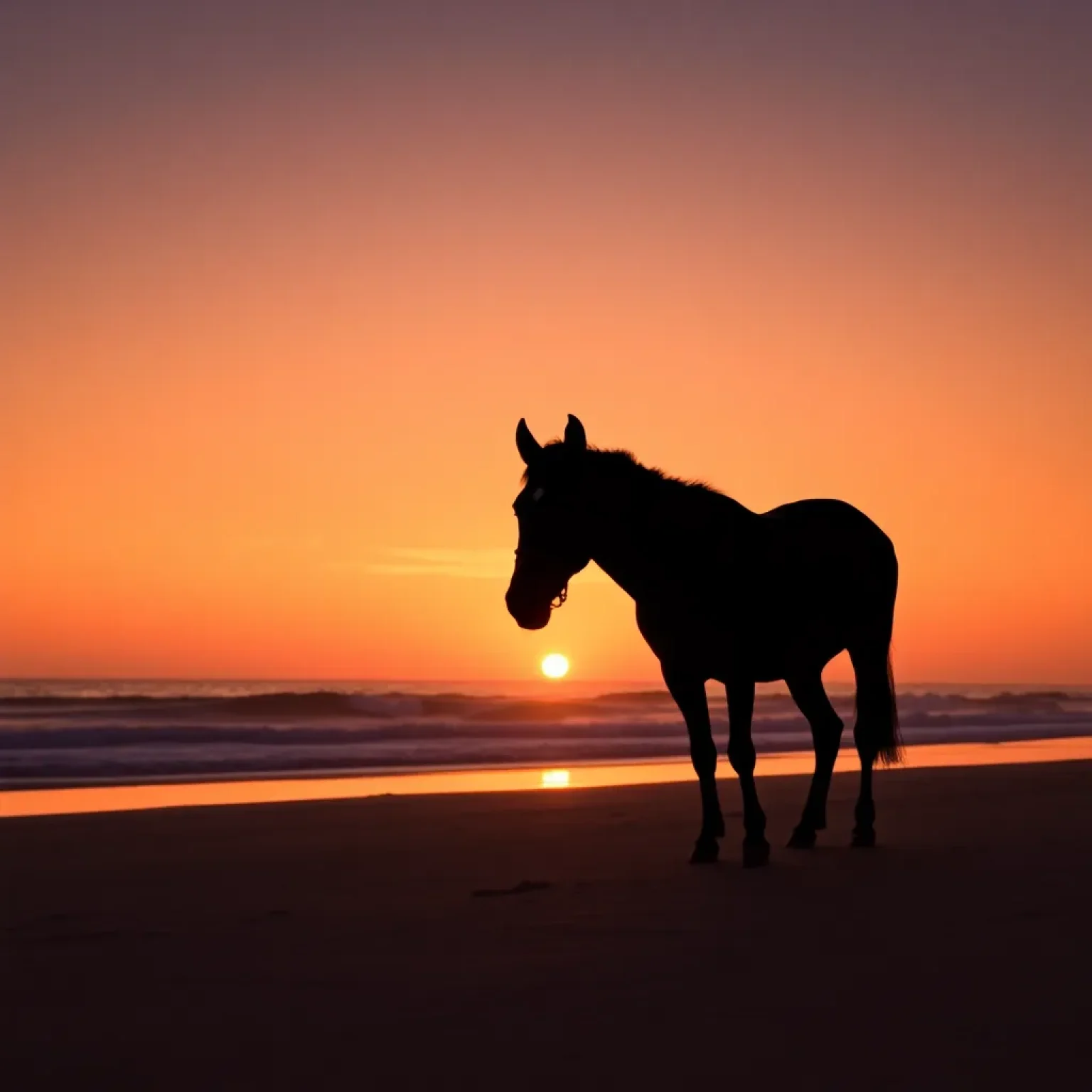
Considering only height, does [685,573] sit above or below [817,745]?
above

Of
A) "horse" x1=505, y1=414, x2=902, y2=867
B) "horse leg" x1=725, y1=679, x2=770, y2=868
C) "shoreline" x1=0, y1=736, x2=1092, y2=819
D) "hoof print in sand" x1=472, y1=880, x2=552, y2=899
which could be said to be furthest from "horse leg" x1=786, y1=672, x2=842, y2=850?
"shoreline" x1=0, y1=736, x2=1092, y2=819

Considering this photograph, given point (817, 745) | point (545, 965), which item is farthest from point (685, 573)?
point (545, 965)

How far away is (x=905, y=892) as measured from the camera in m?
5.80

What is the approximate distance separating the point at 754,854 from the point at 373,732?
79.4ft

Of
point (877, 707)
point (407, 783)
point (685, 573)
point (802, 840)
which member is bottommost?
point (407, 783)

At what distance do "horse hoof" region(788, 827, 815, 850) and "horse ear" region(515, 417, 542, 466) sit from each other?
2.69 meters

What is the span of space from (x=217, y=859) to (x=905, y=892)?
12.2 ft

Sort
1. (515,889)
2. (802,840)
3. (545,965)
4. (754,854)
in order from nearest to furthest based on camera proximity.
→ (545,965) < (515,889) < (754,854) < (802,840)

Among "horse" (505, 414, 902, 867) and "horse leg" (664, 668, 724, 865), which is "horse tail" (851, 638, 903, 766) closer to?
"horse" (505, 414, 902, 867)

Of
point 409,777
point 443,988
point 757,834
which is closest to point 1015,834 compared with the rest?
point 757,834

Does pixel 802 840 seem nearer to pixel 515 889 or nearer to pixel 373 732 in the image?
pixel 515 889

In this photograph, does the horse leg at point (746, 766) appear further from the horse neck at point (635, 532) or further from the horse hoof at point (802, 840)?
the horse hoof at point (802, 840)

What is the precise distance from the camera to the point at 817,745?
309 inches

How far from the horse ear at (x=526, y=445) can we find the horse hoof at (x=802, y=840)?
269cm
